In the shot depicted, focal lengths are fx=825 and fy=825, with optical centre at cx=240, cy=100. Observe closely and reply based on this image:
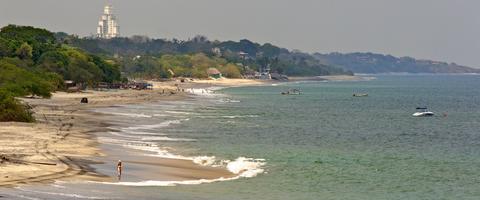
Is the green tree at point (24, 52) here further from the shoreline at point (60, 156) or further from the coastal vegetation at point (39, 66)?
the shoreline at point (60, 156)

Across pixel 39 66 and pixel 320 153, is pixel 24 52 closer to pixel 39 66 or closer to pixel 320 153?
pixel 39 66

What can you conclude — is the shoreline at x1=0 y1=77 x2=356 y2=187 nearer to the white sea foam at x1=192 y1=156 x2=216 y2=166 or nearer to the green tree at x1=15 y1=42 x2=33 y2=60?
the white sea foam at x1=192 y1=156 x2=216 y2=166

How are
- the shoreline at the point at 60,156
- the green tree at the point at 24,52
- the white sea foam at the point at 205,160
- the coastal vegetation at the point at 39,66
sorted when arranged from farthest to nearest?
the green tree at the point at 24,52 → the coastal vegetation at the point at 39,66 → the white sea foam at the point at 205,160 → the shoreline at the point at 60,156

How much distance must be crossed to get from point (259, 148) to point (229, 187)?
68.4ft

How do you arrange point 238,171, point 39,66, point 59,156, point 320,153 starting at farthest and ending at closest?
1. point 39,66
2. point 320,153
3. point 238,171
4. point 59,156

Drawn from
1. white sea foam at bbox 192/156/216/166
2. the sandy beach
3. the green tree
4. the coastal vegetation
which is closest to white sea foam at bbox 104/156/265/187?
white sea foam at bbox 192/156/216/166

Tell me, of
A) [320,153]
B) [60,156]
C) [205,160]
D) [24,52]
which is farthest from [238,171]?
[24,52]

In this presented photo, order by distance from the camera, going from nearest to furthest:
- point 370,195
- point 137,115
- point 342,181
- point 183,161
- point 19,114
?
point 370,195, point 342,181, point 183,161, point 19,114, point 137,115

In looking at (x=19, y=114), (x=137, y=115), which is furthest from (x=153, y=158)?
(x=137, y=115)

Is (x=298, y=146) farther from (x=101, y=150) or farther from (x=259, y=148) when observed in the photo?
(x=101, y=150)

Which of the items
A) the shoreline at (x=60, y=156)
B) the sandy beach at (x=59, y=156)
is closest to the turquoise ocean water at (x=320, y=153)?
the shoreline at (x=60, y=156)

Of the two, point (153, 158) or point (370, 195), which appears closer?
point (370, 195)

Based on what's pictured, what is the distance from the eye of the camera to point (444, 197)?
1503 inches

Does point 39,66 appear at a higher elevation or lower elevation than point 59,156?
higher
